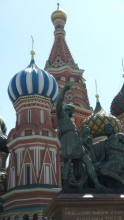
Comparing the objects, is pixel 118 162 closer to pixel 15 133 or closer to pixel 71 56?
pixel 15 133

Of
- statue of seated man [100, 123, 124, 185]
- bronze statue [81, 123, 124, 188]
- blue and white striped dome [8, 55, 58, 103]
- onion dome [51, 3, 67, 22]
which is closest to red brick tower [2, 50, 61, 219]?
blue and white striped dome [8, 55, 58, 103]

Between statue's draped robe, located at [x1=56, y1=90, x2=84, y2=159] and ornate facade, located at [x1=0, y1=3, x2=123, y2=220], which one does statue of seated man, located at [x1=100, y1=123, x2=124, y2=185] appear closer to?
statue's draped robe, located at [x1=56, y1=90, x2=84, y2=159]

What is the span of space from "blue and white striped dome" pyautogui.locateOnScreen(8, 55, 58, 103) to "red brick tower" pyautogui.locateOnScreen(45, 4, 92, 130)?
4.60m

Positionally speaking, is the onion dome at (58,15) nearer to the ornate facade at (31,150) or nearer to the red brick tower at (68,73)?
the red brick tower at (68,73)

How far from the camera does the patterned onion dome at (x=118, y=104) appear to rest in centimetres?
3191

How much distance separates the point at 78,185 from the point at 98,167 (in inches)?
27.5

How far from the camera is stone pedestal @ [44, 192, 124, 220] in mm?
6715

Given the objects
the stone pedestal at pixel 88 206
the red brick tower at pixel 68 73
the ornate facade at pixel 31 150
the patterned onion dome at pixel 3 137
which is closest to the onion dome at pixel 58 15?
the red brick tower at pixel 68 73

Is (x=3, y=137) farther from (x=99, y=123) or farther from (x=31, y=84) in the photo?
(x=99, y=123)

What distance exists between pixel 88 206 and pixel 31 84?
1722 centimetres

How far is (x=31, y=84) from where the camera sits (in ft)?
76.9

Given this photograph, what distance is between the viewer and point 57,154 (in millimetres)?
22734

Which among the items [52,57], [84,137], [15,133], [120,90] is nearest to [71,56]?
[52,57]

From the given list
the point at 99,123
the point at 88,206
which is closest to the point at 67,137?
the point at 88,206
